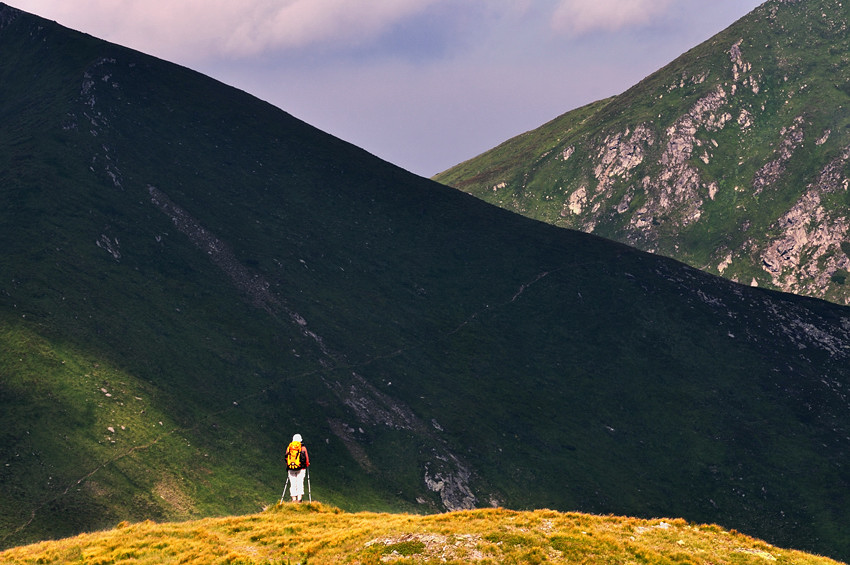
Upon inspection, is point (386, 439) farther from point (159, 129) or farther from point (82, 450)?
point (159, 129)

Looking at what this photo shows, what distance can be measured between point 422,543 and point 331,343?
8683 centimetres

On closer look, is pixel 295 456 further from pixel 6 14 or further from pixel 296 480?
pixel 6 14

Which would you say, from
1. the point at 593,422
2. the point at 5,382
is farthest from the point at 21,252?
the point at 593,422

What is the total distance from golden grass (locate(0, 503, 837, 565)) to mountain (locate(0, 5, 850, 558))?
31.9 m

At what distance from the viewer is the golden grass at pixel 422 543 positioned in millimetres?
36969

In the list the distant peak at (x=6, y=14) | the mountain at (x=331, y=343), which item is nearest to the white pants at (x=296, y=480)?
the mountain at (x=331, y=343)

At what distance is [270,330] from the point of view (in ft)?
393

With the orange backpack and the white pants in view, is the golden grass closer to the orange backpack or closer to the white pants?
the white pants

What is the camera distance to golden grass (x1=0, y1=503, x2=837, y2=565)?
3697cm

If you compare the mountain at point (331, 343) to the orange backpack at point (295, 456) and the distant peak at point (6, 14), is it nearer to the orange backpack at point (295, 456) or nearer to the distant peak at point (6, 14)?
the distant peak at point (6, 14)

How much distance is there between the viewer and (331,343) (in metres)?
123

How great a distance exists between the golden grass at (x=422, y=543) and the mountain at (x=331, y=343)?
31893 mm

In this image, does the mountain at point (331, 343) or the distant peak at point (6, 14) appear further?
the distant peak at point (6, 14)

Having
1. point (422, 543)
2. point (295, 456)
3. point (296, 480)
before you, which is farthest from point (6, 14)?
point (422, 543)
